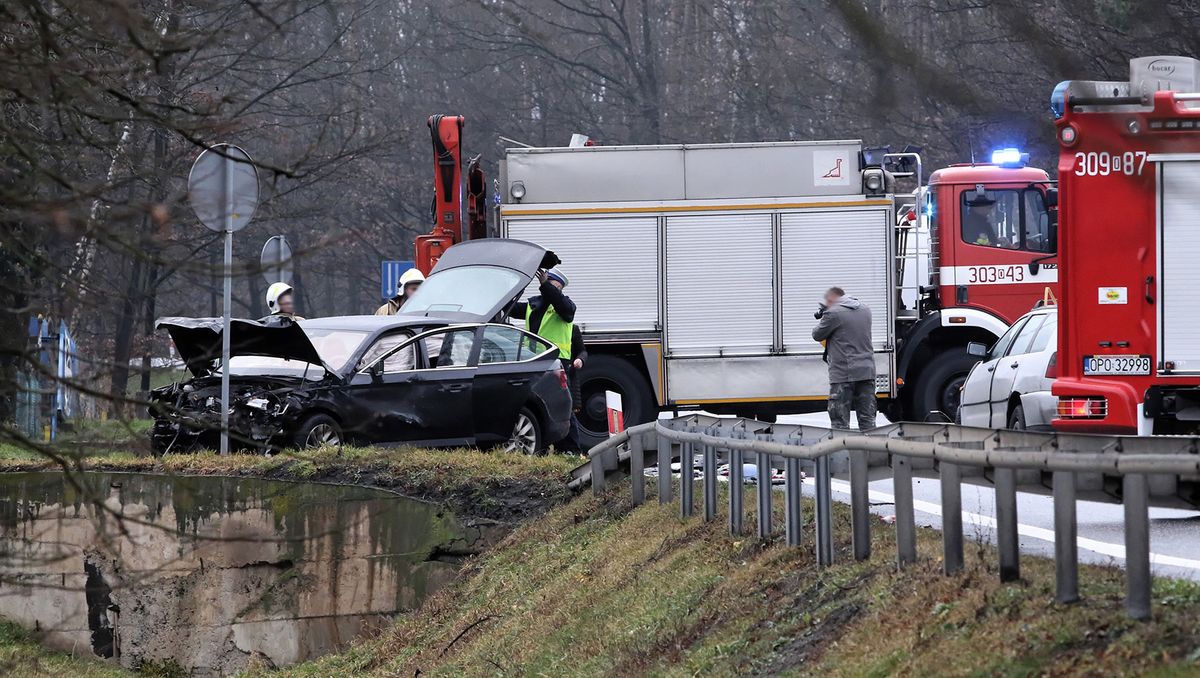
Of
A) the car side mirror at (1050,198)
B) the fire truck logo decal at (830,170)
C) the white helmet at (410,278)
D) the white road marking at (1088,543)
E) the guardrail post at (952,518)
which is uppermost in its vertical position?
the fire truck logo decal at (830,170)

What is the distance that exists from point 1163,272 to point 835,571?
5798 millimetres

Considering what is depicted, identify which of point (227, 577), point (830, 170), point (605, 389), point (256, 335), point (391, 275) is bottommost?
point (227, 577)

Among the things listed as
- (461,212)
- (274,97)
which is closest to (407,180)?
(274,97)

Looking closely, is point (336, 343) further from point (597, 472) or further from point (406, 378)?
point (597, 472)

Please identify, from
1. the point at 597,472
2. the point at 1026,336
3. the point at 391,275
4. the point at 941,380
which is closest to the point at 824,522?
the point at 597,472

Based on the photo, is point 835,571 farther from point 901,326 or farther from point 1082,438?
point 901,326

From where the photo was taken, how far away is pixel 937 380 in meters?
18.6

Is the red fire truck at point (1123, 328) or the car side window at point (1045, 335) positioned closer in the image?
the red fire truck at point (1123, 328)

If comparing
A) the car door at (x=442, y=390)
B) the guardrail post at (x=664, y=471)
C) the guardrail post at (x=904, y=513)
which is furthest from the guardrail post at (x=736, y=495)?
the car door at (x=442, y=390)

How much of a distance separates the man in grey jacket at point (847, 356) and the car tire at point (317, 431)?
15.7 ft

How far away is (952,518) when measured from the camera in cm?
578

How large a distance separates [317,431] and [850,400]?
528cm

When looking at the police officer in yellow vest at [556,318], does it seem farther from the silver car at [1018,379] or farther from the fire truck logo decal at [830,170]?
the fire truck logo decal at [830,170]

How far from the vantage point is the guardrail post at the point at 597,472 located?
11.7m
